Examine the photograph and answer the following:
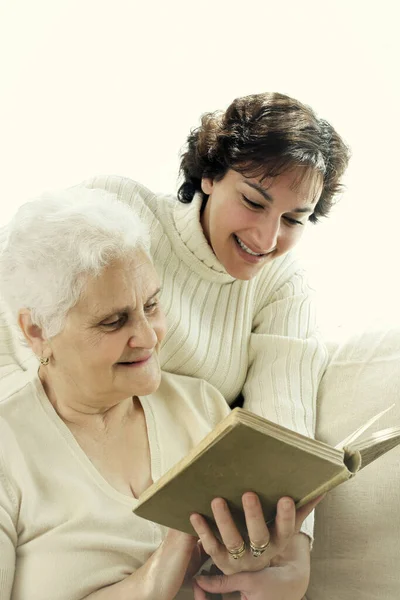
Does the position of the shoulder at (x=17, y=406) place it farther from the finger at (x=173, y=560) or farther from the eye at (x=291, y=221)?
the eye at (x=291, y=221)

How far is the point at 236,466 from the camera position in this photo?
1.23m

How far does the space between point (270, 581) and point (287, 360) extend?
578mm

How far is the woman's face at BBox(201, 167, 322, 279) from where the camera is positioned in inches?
71.1

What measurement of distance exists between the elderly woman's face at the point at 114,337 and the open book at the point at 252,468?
0.29 metres

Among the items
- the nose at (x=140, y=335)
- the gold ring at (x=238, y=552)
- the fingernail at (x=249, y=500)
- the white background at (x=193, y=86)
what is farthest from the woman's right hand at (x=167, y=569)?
the white background at (x=193, y=86)

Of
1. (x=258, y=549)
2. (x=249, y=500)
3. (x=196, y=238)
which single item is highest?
(x=196, y=238)

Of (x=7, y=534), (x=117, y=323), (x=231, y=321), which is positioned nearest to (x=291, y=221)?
(x=231, y=321)

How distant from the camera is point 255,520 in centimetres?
130

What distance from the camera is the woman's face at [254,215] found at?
5.93 ft

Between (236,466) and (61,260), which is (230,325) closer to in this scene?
(61,260)

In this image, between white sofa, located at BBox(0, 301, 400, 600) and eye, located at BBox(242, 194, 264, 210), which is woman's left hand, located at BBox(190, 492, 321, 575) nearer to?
white sofa, located at BBox(0, 301, 400, 600)

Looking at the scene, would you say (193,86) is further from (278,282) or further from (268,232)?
(268,232)

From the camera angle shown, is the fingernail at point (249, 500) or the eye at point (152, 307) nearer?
the fingernail at point (249, 500)

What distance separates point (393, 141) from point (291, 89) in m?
0.44
